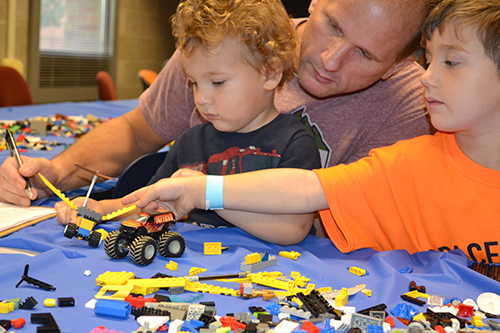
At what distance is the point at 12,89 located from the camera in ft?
11.1

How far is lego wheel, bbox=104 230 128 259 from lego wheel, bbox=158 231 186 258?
7cm

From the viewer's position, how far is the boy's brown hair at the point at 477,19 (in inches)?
38.7

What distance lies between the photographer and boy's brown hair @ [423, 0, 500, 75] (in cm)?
98

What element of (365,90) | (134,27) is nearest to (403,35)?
(365,90)

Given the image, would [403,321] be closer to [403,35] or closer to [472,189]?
[472,189]

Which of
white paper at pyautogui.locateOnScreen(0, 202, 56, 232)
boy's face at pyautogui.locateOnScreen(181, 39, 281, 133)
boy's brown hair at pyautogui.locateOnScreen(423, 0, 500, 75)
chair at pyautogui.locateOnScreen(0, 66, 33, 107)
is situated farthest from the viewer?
chair at pyautogui.locateOnScreen(0, 66, 33, 107)

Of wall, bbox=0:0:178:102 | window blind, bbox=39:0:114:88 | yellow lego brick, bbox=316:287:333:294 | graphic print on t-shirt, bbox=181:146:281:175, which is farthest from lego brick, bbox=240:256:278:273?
wall, bbox=0:0:178:102

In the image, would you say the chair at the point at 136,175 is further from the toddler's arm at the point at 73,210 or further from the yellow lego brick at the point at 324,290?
the yellow lego brick at the point at 324,290

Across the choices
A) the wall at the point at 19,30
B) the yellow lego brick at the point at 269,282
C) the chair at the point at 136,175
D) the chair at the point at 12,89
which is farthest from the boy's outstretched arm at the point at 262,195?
the wall at the point at 19,30

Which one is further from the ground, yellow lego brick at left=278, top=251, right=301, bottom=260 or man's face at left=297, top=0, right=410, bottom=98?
man's face at left=297, top=0, right=410, bottom=98

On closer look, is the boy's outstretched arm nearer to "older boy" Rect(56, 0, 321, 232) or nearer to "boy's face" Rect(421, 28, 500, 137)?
"older boy" Rect(56, 0, 321, 232)

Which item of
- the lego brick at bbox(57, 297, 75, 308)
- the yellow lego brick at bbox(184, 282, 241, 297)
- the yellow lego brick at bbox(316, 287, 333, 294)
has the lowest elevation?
the yellow lego brick at bbox(184, 282, 241, 297)

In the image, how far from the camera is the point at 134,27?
6359 mm

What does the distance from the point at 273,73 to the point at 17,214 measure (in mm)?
770
